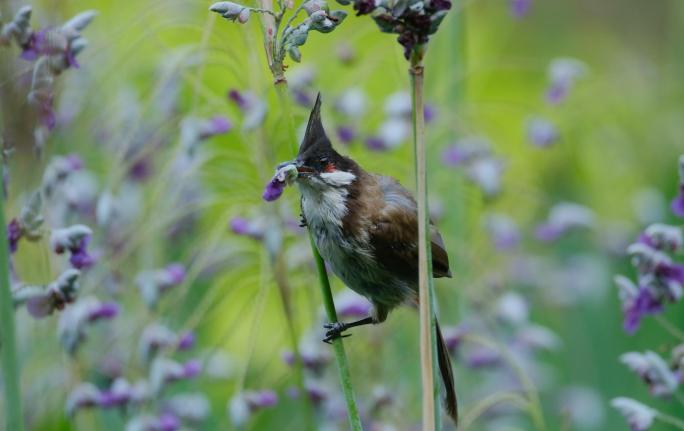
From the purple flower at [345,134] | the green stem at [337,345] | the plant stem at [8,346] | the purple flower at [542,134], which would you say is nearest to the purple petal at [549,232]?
the purple flower at [542,134]

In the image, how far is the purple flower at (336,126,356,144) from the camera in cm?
275

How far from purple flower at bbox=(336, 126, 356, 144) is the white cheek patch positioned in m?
0.86

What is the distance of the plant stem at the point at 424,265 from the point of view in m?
1.25

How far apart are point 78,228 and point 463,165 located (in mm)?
1443

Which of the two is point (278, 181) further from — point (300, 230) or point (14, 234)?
point (300, 230)

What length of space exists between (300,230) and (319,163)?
0.82 metres

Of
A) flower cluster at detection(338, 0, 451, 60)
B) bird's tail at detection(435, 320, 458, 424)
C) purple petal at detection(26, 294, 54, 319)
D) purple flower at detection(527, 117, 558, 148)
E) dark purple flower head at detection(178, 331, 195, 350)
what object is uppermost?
flower cluster at detection(338, 0, 451, 60)

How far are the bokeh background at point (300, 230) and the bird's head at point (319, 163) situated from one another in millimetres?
151

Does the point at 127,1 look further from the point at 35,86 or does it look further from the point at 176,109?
the point at 35,86

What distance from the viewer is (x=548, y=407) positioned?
3510 mm

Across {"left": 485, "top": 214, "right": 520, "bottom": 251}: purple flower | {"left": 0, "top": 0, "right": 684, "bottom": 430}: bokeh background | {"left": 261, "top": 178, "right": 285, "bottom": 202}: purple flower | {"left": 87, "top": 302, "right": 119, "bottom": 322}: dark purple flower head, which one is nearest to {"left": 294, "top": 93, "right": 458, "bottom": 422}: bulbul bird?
{"left": 0, "top": 0, "right": 684, "bottom": 430}: bokeh background

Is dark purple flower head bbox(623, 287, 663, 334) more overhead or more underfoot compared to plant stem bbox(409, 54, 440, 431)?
more underfoot

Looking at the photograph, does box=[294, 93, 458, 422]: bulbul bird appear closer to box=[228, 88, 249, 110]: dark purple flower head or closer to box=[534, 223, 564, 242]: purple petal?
box=[228, 88, 249, 110]: dark purple flower head

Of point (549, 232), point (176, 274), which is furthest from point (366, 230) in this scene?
point (549, 232)
